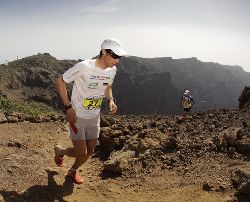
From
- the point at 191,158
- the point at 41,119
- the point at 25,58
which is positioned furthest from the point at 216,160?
the point at 25,58

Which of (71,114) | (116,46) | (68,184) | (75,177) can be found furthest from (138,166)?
(116,46)

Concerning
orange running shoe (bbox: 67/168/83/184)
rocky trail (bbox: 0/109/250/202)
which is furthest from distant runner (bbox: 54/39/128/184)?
rocky trail (bbox: 0/109/250/202)

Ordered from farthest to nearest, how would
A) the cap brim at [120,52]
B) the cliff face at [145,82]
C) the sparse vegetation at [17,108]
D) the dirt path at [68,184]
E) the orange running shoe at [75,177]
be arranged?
the cliff face at [145,82] < the sparse vegetation at [17,108] < the orange running shoe at [75,177] < the dirt path at [68,184] < the cap brim at [120,52]

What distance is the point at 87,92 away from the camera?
5637 millimetres

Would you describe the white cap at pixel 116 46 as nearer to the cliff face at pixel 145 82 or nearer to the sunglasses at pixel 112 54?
the sunglasses at pixel 112 54

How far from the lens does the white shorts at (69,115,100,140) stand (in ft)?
19.1

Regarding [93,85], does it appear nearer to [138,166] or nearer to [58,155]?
[58,155]

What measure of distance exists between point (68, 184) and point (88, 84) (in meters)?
1.88

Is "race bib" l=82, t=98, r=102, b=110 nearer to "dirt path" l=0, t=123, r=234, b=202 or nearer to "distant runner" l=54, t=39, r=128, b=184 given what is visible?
"distant runner" l=54, t=39, r=128, b=184

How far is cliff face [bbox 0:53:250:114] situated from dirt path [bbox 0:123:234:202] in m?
23.0

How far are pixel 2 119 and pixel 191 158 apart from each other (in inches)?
201

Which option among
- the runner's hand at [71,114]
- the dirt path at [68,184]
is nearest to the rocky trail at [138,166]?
the dirt path at [68,184]

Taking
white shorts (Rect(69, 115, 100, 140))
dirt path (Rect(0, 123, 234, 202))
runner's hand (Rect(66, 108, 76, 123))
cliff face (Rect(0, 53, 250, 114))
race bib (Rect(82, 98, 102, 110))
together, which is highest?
race bib (Rect(82, 98, 102, 110))

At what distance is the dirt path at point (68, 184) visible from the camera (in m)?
5.79
